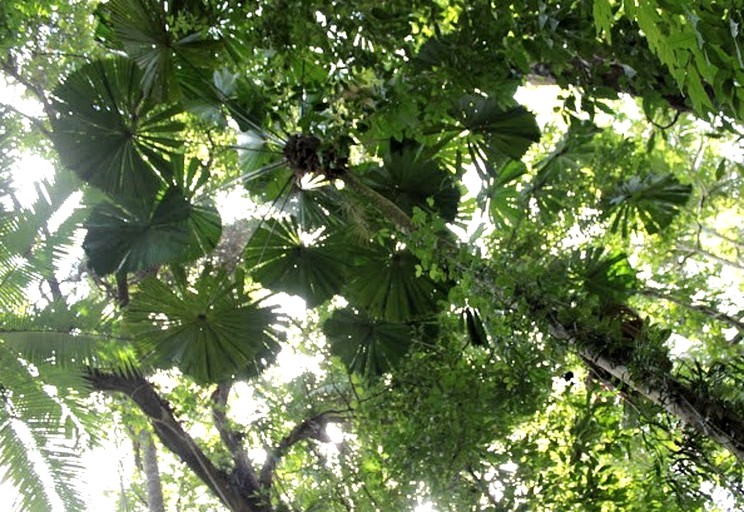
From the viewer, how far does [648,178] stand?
534cm

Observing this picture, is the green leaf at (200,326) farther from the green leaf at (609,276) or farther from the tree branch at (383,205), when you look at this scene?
the green leaf at (609,276)

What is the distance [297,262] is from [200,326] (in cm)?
95

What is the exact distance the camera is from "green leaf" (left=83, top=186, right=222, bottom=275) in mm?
4863

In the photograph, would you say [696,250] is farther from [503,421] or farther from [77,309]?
[77,309]

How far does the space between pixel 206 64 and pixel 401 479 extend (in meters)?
2.90

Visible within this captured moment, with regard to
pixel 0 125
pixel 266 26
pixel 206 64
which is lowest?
pixel 266 26

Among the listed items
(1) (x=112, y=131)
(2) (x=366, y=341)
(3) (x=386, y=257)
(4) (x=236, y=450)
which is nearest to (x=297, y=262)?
(3) (x=386, y=257)

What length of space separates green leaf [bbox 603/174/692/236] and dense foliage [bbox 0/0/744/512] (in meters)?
0.02

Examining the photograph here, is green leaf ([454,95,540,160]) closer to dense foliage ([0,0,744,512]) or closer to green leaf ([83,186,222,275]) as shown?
dense foliage ([0,0,744,512])

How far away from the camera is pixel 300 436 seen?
722cm

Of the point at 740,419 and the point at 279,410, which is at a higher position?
the point at 279,410

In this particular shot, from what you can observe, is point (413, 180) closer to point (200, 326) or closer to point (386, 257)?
point (386, 257)

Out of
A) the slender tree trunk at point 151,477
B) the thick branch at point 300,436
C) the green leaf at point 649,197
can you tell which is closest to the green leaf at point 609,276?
the green leaf at point 649,197

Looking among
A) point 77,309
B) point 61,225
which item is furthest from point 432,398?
point 61,225
